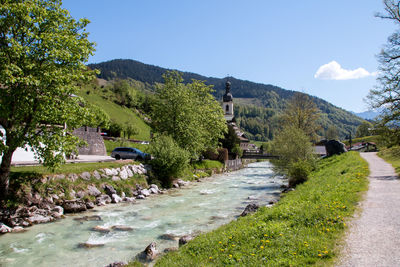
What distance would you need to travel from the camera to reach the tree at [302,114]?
171 feet

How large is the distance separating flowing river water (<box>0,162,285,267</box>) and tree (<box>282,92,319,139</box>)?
34494 mm

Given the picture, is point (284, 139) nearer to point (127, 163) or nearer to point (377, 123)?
point (377, 123)

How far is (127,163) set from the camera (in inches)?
1087

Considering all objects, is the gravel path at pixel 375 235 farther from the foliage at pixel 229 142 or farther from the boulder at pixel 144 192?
the foliage at pixel 229 142

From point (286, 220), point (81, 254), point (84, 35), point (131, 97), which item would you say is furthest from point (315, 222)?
point (131, 97)

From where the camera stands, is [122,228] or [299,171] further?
[299,171]

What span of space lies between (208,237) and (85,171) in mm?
14599

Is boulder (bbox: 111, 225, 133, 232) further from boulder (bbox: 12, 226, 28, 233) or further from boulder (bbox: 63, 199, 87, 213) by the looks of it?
boulder (bbox: 63, 199, 87, 213)

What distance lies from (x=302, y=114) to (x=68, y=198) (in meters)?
44.5

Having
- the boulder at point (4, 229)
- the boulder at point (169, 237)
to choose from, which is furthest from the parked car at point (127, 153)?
the boulder at point (169, 237)

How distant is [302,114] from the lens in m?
52.4

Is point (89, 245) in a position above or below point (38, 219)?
below

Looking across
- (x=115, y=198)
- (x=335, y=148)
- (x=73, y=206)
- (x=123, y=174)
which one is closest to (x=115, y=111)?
(x=335, y=148)

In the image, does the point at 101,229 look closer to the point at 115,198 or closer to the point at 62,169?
the point at 115,198
